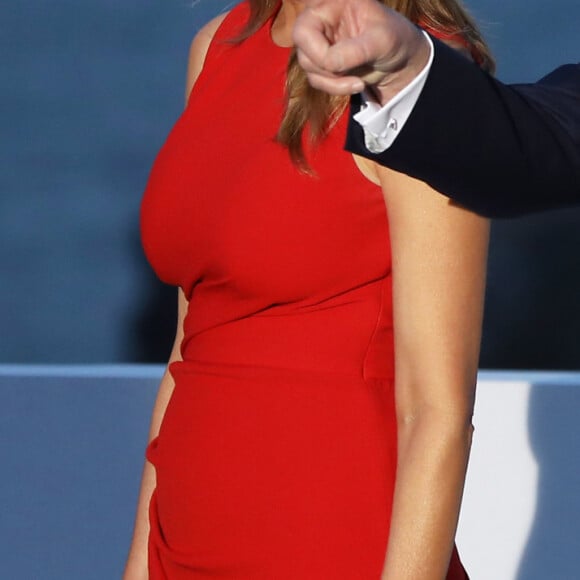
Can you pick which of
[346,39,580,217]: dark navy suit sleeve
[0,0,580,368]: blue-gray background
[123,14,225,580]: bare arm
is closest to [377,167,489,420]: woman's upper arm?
[346,39,580,217]: dark navy suit sleeve

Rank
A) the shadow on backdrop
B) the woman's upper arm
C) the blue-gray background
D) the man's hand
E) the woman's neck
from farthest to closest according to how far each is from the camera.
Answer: the blue-gray background < the shadow on backdrop < the woman's neck < the woman's upper arm < the man's hand

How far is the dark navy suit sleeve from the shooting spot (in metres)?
0.77

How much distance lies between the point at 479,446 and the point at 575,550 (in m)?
0.20

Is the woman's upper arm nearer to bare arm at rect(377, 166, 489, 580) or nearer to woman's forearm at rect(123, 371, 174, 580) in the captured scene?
bare arm at rect(377, 166, 489, 580)

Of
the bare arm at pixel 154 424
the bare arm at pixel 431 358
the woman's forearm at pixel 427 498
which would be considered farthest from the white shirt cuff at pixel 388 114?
the bare arm at pixel 154 424

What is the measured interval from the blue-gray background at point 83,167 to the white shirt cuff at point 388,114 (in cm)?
159

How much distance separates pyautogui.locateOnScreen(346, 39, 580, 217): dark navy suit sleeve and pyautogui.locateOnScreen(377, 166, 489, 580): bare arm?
22cm

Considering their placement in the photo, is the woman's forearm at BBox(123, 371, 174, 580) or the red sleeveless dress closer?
the red sleeveless dress

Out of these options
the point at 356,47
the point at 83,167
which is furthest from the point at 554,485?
the point at 356,47

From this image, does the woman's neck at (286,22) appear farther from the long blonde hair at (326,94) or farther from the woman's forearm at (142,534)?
the woman's forearm at (142,534)

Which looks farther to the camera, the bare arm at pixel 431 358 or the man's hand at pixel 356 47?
the bare arm at pixel 431 358

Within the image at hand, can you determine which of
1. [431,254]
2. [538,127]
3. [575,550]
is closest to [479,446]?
[575,550]

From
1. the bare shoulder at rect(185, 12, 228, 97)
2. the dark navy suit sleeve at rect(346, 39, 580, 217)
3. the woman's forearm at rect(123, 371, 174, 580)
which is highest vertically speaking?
the dark navy suit sleeve at rect(346, 39, 580, 217)

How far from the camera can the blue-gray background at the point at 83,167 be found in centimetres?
236
